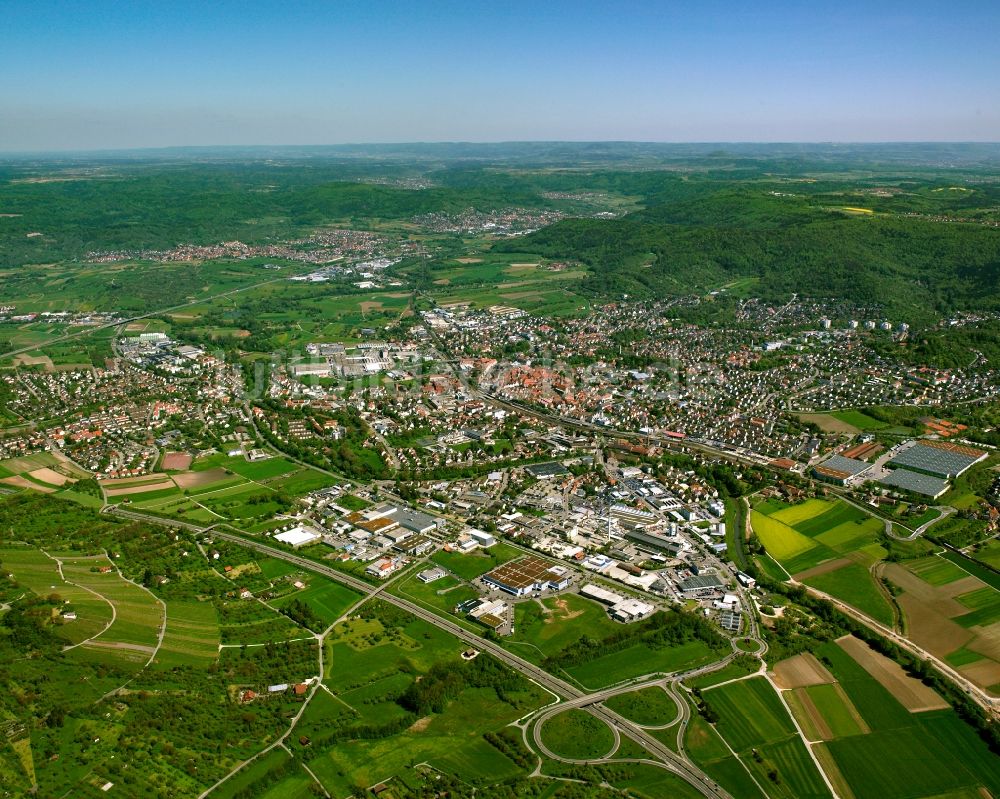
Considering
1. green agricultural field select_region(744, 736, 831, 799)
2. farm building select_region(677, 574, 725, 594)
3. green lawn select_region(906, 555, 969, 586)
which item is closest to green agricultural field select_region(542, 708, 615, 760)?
green agricultural field select_region(744, 736, 831, 799)

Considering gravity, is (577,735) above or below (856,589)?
below

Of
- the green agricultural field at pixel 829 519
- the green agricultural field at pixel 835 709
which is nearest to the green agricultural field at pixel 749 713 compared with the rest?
the green agricultural field at pixel 835 709

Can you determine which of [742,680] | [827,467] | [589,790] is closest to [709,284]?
[827,467]

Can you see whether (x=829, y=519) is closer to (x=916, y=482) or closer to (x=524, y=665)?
(x=916, y=482)

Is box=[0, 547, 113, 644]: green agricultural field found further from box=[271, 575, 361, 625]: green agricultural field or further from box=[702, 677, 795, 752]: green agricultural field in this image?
box=[702, 677, 795, 752]: green agricultural field

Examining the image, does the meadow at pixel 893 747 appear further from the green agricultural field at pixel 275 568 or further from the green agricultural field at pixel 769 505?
the green agricultural field at pixel 275 568

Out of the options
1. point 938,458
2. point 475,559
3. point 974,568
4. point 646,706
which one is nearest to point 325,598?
point 475,559
